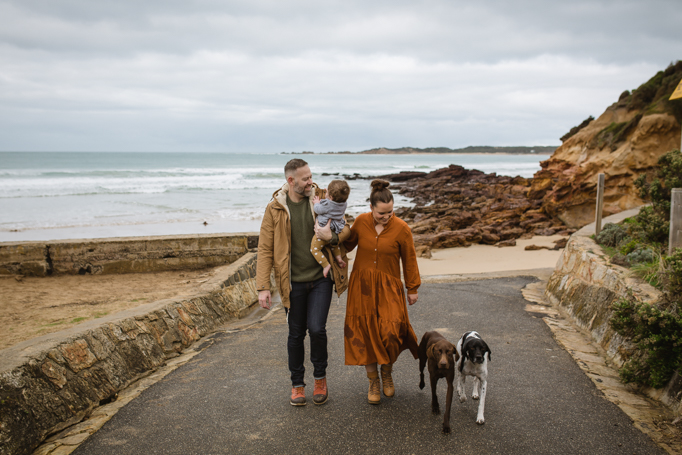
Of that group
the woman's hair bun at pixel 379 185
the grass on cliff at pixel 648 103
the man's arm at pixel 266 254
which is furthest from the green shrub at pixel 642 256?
the grass on cliff at pixel 648 103

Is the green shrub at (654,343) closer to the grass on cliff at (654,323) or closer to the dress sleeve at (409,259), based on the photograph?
the grass on cliff at (654,323)

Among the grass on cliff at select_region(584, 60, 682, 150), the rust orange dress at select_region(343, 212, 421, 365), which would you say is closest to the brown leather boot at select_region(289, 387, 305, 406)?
the rust orange dress at select_region(343, 212, 421, 365)

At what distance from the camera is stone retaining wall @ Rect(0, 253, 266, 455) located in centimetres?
303

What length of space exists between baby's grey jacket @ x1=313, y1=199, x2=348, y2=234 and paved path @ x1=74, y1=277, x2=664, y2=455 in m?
1.41

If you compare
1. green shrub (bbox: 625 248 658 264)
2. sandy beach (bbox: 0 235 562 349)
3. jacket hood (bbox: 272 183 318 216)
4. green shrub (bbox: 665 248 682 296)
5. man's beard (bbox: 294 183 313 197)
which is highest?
man's beard (bbox: 294 183 313 197)

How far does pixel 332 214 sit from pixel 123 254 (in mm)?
6315

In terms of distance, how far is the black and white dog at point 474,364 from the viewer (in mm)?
3384

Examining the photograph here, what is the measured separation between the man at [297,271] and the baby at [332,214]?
7cm

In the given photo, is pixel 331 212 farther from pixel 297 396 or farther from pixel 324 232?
pixel 297 396

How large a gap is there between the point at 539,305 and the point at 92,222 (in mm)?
19010

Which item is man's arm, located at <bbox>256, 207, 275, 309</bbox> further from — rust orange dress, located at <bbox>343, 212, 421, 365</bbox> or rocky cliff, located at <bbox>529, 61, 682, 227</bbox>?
rocky cliff, located at <bbox>529, 61, 682, 227</bbox>

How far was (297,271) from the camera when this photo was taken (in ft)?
12.0

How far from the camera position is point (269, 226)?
3.61 m

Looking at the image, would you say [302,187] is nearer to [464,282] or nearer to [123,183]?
[464,282]
